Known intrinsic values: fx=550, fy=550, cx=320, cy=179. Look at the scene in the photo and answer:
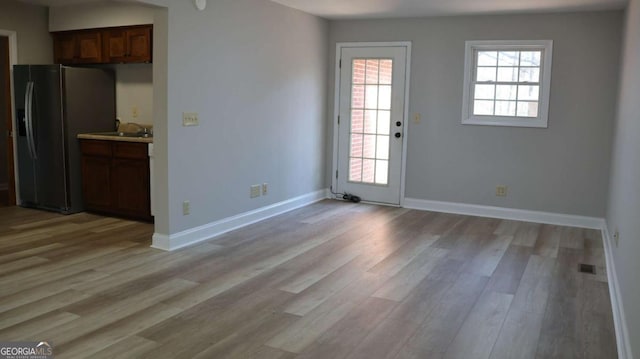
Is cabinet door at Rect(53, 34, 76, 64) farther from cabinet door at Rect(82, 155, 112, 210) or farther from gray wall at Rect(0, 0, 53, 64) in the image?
cabinet door at Rect(82, 155, 112, 210)

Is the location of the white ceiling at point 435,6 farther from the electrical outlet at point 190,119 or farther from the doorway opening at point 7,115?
the doorway opening at point 7,115

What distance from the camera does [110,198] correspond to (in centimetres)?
587

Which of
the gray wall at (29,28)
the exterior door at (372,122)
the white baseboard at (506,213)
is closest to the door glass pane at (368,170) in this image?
the exterior door at (372,122)

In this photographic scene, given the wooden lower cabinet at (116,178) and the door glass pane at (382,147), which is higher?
the door glass pane at (382,147)

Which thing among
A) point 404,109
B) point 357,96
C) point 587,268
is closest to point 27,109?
point 357,96

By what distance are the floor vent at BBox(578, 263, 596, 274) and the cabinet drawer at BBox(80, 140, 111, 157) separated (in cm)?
467

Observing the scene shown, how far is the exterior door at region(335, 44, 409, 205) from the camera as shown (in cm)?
681

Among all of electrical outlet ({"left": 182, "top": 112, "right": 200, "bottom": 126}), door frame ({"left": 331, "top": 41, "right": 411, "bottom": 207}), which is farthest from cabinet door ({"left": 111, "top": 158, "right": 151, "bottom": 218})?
door frame ({"left": 331, "top": 41, "right": 411, "bottom": 207})

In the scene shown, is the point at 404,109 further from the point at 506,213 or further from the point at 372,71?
the point at 506,213

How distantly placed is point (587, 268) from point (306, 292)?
2.40 meters

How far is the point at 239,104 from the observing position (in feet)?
17.9

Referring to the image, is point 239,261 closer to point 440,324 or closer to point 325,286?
point 325,286

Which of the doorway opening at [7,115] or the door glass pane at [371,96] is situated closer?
the doorway opening at [7,115]

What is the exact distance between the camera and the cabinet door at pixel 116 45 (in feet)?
19.0
